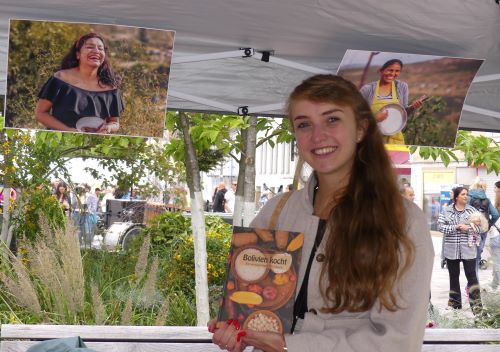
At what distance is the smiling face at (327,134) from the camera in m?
1.81

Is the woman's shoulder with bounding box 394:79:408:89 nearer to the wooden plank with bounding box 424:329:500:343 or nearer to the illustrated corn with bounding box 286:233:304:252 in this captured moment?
the wooden plank with bounding box 424:329:500:343

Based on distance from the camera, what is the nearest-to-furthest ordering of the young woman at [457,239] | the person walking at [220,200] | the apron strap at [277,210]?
the apron strap at [277,210] → the young woman at [457,239] → the person walking at [220,200]

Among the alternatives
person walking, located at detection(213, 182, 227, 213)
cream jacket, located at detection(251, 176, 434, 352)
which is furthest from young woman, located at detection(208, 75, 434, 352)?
person walking, located at detection(213, 182, 227, 213)

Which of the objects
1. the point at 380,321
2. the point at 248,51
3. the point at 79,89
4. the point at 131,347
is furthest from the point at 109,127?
the point at 380,321

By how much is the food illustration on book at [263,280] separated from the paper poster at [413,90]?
71.8 inches

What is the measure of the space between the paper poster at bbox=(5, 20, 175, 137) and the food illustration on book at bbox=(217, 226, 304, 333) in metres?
1.57

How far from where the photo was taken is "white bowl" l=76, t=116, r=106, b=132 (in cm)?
325

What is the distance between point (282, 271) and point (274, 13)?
1712mm

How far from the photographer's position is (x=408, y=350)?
170 centimetres

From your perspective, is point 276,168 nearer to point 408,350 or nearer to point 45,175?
point 45,175

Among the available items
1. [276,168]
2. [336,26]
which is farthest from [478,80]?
[276,168]

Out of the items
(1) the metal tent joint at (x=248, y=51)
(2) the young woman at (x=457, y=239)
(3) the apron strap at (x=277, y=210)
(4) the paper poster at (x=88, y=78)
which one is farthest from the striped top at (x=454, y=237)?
(3) the apron strap at (x=277, y=210)

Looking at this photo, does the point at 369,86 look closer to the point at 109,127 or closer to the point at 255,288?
the point at 109,127

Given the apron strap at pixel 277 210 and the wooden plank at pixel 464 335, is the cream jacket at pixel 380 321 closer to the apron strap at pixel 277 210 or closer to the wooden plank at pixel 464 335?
the apron strap at pixel 277 210
